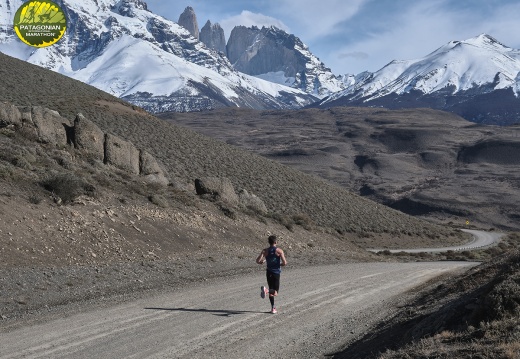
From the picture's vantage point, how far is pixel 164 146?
183 feet

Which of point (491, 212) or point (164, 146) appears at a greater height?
point (164, 146)

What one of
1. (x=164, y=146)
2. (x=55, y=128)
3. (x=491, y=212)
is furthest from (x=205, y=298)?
(x=491, y=212)

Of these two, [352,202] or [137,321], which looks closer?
[137,321]

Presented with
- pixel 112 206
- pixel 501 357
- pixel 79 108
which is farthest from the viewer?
pixel 79 108

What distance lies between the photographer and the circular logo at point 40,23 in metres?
31.2

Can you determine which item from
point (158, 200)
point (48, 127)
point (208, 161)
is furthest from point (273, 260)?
point (208, 161)

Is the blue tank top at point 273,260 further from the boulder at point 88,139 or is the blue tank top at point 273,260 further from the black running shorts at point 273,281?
the boulder at point 88,139

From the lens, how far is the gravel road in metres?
10.5

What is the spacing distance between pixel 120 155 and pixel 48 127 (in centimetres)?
463

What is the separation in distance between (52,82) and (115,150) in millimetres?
32519

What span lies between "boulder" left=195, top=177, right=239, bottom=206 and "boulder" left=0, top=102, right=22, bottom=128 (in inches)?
438

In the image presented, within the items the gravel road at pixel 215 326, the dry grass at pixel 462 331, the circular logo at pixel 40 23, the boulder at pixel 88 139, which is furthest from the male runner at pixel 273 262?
the circular logo at pixel 40 23

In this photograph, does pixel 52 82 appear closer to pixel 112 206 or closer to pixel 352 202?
pixel 352 202

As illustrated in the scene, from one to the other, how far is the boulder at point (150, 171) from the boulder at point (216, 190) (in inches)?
84.7
